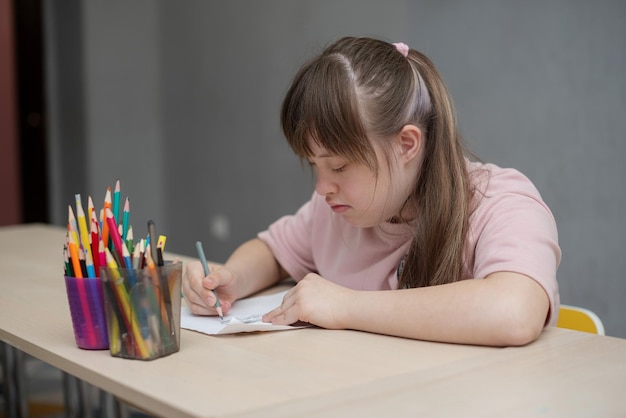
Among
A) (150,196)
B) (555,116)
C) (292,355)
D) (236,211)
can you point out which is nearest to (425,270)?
(292,355)

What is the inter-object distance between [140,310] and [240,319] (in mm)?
266

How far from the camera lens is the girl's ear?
1.22 m

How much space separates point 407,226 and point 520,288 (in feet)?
1.05

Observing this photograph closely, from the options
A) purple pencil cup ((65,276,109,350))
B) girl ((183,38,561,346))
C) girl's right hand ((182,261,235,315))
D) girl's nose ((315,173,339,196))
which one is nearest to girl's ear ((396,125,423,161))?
girl ((183,38,561,346))

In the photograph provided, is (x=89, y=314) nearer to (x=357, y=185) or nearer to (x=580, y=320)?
(x=357, y=185)

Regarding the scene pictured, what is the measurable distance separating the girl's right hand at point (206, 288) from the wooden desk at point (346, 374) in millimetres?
110

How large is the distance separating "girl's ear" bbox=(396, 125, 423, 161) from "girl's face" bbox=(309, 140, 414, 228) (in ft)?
0.09

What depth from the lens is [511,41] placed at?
→ 8.57ft

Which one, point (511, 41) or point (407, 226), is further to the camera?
point (511, 41)

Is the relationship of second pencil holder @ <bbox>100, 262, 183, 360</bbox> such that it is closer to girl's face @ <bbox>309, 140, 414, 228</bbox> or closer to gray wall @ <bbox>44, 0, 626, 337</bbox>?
girl's face @ <bbox>309, 140, 414, 228</bbox>

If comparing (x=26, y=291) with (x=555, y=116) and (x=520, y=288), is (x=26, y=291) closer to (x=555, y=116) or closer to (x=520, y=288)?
(x=520, y=288)

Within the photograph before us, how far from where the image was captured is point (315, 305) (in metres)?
1.12

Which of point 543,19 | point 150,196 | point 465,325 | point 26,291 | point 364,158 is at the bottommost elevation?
point 150,196

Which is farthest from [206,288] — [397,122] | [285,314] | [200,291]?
[397,122]
